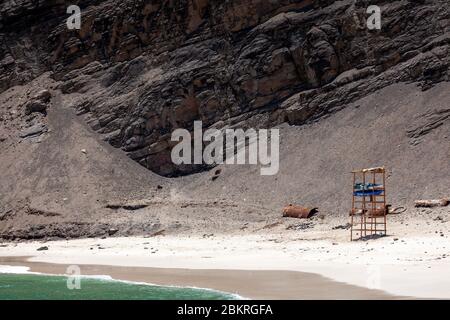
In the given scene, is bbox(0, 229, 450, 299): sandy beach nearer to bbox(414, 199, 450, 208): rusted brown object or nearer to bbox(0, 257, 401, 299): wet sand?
bbox(0, 257, 401, 299): wet sand

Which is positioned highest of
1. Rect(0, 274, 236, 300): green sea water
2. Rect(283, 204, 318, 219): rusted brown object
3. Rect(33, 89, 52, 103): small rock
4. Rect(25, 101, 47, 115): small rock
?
Rect(33, 89, 52, 103): small rock

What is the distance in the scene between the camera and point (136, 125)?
49.0 m

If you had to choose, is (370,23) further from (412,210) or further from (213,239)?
(213,239)

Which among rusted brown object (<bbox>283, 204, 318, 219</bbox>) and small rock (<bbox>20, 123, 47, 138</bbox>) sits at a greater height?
small rock (<bbox>20, 123, 47, 138</bbox>)

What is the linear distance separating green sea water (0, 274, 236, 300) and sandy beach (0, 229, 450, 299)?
778 millimetres

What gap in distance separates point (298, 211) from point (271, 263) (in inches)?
504

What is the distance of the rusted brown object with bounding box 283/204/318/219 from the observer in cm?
3194

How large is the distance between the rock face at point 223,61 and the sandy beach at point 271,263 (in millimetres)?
16777

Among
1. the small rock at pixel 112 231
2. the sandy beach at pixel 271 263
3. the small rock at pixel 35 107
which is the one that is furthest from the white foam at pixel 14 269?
the small rock at pixel 35 107

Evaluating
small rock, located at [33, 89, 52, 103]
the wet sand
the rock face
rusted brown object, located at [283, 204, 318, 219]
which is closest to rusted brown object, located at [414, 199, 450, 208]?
rusted brown object, located at [283, 204, 318, 219]

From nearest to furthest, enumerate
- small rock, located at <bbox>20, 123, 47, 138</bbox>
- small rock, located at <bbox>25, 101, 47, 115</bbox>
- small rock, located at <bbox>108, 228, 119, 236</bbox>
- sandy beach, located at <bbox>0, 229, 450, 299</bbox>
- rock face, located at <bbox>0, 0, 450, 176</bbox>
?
sandy beach, located at <bbox>0, 229, 450, 299</bbox> < small rock, located at <bbox>108, 228, 119, 236</bbox> < rock face, located at <bbox>0, 0, 450, 176</bbox> < small rock, located at <bbox>20, 123, 47, 138</bbox> < small rock, located at <bbox>25, 101, 47, 115</bbox>

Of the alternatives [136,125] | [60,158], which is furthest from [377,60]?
[60,158]

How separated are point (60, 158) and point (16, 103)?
12606mm
